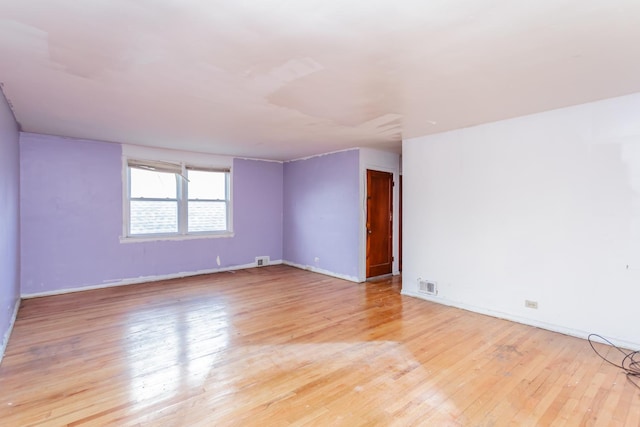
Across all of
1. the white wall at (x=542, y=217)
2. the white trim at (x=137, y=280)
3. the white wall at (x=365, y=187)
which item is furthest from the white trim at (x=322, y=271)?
the white wall at (x=542, y=217)

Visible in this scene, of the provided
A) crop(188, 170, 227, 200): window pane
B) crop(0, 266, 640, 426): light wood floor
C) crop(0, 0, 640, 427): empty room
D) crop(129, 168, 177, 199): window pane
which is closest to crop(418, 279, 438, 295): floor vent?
crop(0, 0, 640, 427): empty room

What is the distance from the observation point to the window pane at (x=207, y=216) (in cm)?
625

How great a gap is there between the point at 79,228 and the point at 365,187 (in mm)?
4655

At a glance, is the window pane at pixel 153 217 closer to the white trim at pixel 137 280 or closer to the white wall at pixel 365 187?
the white trim at pixel 137 280

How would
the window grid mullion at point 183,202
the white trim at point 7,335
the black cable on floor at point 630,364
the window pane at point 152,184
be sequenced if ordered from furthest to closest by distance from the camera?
the window grid mullion at point 183,202, the window pane at point 152,184, the white trim at point 7,335, the black cable on floor at point 630,364

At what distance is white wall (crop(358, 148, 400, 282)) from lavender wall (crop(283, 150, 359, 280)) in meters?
0.09

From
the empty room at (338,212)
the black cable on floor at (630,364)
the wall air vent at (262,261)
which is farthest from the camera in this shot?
the wall air vent at (262,261)

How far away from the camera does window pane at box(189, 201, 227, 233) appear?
625 cm

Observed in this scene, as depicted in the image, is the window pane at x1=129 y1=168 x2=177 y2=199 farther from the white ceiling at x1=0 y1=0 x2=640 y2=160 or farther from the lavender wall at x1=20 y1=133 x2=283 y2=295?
the white ceiling at x1=0 y1=0 x2=640 y2=160

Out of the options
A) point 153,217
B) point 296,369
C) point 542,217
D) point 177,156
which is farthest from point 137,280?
point 542,217

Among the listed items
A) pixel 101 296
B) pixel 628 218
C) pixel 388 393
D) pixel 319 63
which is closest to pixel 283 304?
pixel 388 393

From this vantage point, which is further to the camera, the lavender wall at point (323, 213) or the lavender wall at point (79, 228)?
the lavender wall at point (323, 213)

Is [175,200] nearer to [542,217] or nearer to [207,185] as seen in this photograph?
[207,185]

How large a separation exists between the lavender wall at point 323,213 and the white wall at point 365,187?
0.31ft
